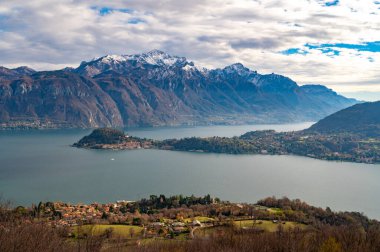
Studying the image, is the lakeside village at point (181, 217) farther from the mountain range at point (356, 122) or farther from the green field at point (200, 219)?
the mountain range at point (356, 122)

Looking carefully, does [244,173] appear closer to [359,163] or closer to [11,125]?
[359,163]

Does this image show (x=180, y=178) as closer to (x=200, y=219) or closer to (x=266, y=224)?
(x=200, y=219)

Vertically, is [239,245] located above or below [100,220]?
above

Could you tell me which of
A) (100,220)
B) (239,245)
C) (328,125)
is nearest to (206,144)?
(328,125)

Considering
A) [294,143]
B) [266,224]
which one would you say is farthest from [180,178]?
[294,143]

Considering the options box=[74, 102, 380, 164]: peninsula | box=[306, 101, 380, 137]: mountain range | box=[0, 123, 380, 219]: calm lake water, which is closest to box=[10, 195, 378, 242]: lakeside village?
box=[0, 123, 380, 219]: calm lake water

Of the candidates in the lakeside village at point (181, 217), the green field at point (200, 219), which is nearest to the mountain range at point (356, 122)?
the lakeside village at point (181, 217)

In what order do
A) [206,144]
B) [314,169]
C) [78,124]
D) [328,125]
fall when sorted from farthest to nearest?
[78,124]
[328,125]
[206,144]
[314,169]

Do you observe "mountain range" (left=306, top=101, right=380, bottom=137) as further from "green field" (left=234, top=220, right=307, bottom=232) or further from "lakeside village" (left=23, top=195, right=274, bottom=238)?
"green field" (left=234, top=220, right=307, bottom=232)

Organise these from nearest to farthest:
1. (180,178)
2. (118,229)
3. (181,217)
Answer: (118,229) → (181,217) → (180,178)
